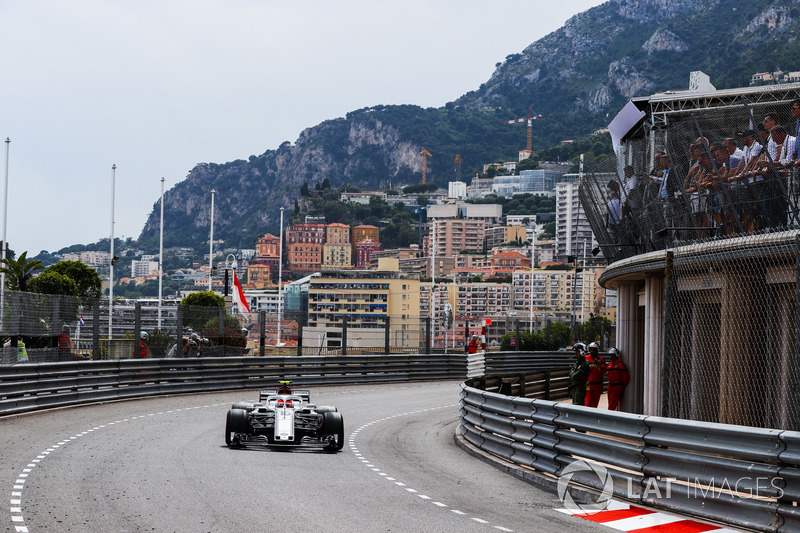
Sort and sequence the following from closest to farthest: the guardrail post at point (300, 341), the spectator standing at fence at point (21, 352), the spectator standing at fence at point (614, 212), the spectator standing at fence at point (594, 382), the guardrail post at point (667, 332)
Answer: the guardrail post at point (667, 332), the spectator standing at fence at point (614, 212), the spectator standing at fence at point (594, 382), the spectator standing at fence at point (21, 352), the guardrail post at point (300, 341)

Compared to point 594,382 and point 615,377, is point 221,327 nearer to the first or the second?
point 594,382

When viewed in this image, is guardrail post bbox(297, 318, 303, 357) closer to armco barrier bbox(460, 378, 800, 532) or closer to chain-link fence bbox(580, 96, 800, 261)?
chain-link fence bbox(580, 96, 800, 261)

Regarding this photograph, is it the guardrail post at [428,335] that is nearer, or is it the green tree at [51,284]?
the guardrail post at [428,335]

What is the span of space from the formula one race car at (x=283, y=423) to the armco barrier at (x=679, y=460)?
9.50 feet

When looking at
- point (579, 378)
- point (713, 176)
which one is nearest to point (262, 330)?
point (579, 378)

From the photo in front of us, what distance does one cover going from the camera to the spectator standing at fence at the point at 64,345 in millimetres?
21328

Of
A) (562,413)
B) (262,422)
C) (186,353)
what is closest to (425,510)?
(562,413)

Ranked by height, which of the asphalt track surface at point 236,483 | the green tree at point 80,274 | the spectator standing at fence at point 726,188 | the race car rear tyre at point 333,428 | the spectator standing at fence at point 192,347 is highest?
the green tree at point 80,274

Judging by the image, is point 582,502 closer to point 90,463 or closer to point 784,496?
point 784,496

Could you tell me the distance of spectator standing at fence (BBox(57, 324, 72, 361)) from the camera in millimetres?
21328

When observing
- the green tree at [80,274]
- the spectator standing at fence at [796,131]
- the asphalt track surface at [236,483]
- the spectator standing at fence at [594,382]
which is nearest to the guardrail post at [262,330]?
the asphalt track surface at [236,483]

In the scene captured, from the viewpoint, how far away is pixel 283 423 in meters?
14.8

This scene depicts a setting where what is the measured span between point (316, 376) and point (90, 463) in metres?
17.6

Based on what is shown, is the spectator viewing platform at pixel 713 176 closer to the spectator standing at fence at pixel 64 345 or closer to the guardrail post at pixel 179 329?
the spectator standing at fence at pixel 64 345
